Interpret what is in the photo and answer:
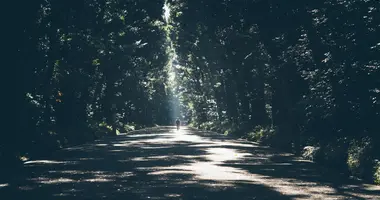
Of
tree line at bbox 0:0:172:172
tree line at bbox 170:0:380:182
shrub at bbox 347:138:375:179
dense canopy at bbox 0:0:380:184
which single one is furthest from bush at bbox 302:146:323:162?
tree line at bbox 0:0:172:172

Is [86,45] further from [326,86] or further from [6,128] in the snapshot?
[326,86]

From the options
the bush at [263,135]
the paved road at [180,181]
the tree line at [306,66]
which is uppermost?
the tree line at [306,66]

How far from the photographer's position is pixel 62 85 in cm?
3531

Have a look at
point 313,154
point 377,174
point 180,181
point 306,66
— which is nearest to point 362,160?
point 377,174

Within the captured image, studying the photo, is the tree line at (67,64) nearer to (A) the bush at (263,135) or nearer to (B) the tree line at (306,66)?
(B) the tree line at (306,66)

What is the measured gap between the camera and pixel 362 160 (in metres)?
15.7

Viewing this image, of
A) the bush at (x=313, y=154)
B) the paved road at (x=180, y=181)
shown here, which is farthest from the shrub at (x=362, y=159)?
the bush at (x=313, y=154)

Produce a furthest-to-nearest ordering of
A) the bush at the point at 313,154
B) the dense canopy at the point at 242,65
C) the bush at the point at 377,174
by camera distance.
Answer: the bush at the point at 313,154 → the dense canopy at the point at 242,65 → the bush at the point at 377,174

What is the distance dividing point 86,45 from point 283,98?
12881 millimetres

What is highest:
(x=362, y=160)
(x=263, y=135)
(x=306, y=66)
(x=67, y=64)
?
(x=67, y=64)

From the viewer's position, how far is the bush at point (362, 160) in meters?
15.1

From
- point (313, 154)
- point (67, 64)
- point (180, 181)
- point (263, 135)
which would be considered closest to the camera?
point (180, 181)

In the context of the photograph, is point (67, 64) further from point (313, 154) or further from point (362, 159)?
point (362, 159)

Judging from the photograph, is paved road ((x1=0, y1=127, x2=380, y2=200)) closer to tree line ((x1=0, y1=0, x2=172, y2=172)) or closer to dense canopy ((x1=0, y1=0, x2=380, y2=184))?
dense canopy ((x1=0, y1=0, x2=380, y2=184))
